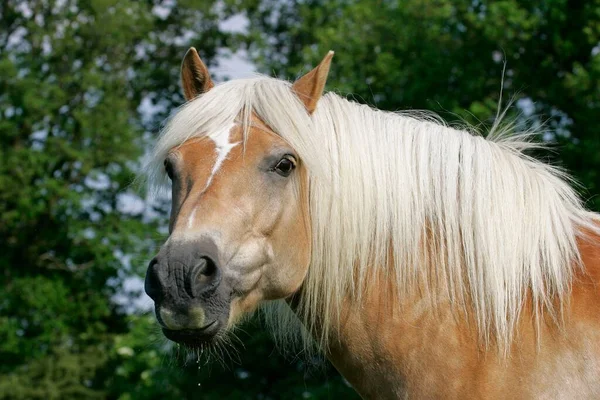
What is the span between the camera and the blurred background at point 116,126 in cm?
1720

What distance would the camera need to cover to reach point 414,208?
3672 mm

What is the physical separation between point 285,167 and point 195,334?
2.78 ft

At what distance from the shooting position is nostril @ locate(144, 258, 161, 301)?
322 centimetres

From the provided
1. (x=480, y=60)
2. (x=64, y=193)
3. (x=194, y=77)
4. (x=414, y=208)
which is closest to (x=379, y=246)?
(x=414, y=208)

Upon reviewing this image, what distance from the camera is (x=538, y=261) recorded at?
3510mm

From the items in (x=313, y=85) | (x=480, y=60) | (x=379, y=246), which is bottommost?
(x=379, y=246)

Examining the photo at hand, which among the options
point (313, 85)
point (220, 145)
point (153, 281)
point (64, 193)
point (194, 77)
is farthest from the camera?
point (64, 193)

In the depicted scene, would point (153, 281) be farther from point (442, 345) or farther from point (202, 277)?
point (442, 345)

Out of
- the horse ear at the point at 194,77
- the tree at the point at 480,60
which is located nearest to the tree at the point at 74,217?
the tree at the point at 480,60

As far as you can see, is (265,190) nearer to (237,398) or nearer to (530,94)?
(530,94)

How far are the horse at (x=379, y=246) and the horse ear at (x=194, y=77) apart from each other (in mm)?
274

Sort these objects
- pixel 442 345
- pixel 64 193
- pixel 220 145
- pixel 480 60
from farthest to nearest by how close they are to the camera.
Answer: pixel 64 193 → pixel 480 60 → pixel 220 145 → pixel 442 345

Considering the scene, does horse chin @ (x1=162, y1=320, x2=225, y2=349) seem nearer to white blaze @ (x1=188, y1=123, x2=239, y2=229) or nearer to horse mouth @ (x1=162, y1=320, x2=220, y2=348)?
horse mouth @ (x1=162, y1=320, x2=220, y2=348)

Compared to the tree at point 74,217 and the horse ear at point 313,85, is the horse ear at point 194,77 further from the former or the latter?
the tree at point 74,217
